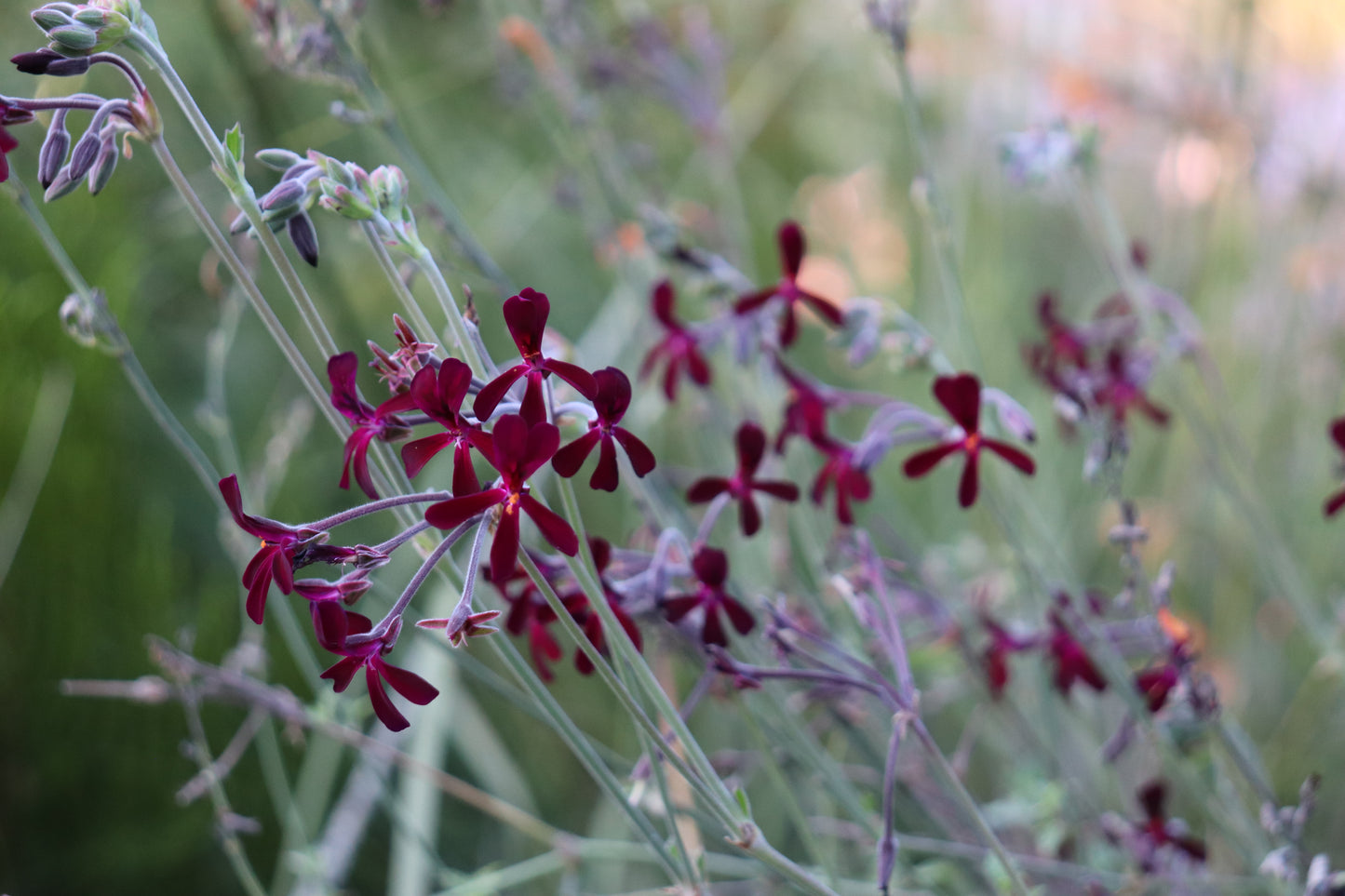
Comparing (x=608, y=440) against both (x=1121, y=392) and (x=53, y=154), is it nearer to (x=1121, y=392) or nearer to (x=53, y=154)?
(x=53, y=154)

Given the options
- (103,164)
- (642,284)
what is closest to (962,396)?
(103,164)

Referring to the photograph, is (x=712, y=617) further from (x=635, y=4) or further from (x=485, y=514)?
(x=635, y=4)

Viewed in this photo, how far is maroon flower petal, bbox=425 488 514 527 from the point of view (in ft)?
1.00

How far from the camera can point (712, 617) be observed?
449 millimetres

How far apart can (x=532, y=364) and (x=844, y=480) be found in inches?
9.1

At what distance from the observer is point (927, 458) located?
513 millimetres

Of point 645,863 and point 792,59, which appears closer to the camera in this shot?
point 645,863

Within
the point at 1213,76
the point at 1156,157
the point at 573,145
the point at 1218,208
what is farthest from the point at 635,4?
the point at 1156,157

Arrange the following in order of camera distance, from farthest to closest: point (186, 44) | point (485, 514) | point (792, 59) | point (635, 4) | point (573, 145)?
point (792, 59) → point (186, 44) → point (635, 4) → point (573, 145) → point (485, 514)

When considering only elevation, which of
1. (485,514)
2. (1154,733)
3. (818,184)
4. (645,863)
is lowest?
(645,863)

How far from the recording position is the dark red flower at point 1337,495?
1.68ft

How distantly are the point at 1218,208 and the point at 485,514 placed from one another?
55.9 inches

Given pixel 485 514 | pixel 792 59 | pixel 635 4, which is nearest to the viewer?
pixel 485 514

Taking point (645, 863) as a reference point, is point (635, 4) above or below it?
above
